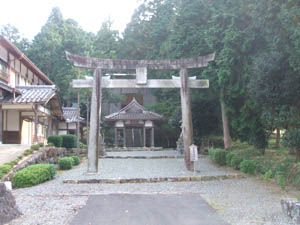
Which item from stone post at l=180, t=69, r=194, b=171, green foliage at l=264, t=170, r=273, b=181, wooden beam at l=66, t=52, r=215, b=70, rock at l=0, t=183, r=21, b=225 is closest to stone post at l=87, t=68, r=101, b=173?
wooden beam at l=66, t=52, r=215, b=70

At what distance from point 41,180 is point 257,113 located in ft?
32.6

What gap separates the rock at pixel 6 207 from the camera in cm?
664

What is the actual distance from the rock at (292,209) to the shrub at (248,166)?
6.95m

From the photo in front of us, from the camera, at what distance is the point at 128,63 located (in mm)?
14086

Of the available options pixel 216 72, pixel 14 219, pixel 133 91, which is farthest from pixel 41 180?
pixel 133 91

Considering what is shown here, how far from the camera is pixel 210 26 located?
16.5m

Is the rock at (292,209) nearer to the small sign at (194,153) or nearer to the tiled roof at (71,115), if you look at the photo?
the small sign at (194,153)

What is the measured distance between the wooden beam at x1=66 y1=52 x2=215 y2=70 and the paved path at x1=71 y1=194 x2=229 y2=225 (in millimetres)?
6387

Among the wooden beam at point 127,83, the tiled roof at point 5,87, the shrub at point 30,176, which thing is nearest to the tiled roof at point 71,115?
the tiled roof at point 5,87

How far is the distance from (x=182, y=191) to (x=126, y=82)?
585 centimetres

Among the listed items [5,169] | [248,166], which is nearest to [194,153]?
[248,166]

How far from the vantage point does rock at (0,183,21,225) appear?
6641 millimetres

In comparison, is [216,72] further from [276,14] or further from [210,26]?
[276,14]

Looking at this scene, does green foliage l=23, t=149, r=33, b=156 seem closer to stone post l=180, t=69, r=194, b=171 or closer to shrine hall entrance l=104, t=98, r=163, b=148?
stone post l=180, t=69, r=194, b=171
